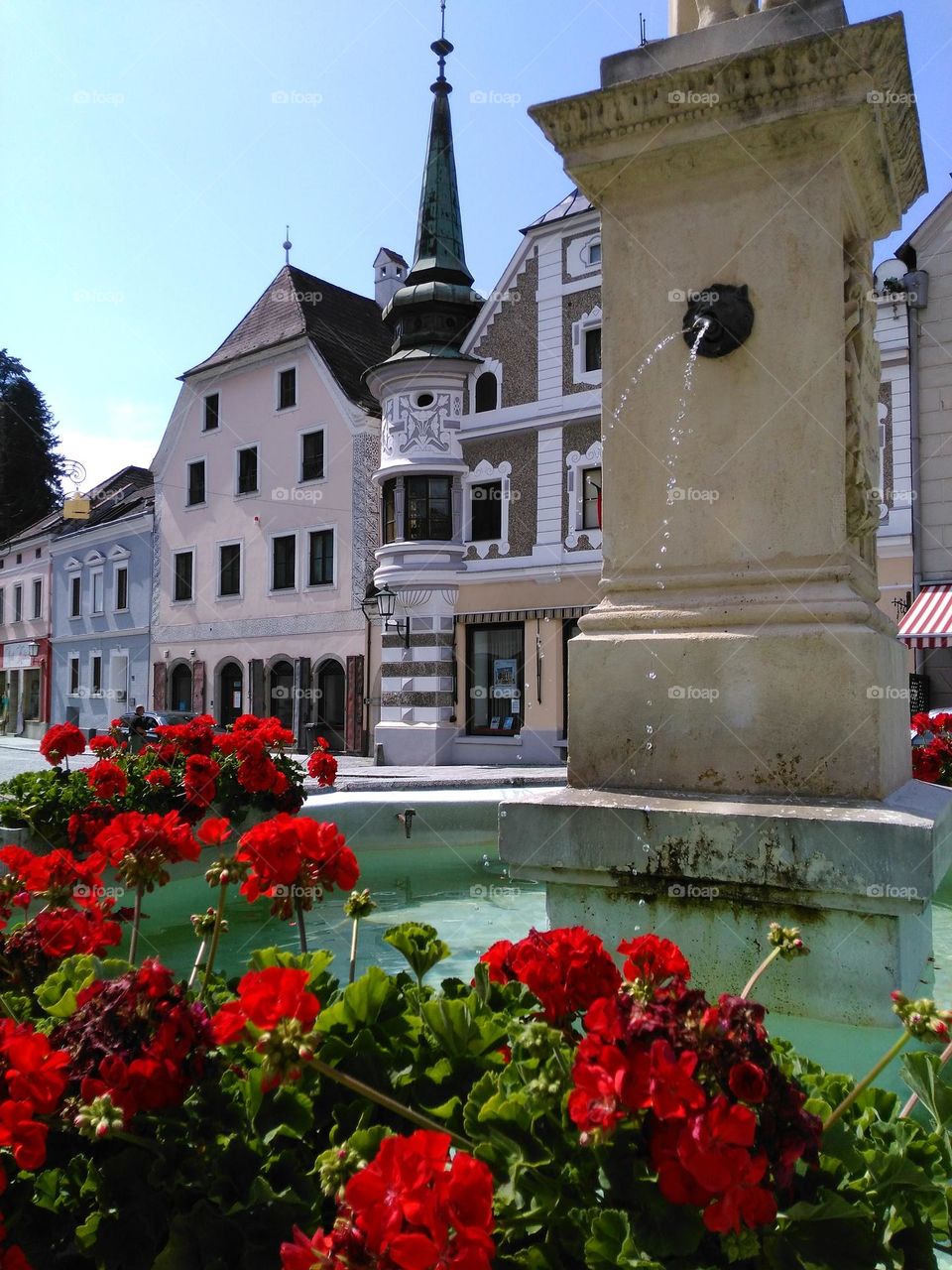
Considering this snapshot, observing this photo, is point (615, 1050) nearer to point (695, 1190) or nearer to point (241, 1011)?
point (695, 1190)

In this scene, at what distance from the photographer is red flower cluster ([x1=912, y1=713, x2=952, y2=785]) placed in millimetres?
4668

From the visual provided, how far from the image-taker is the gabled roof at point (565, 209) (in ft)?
68.0

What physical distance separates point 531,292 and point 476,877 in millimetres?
18388

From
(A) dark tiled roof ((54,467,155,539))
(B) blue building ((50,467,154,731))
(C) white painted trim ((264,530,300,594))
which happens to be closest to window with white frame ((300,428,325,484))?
(C) white painted trim ((264,530,300,594))

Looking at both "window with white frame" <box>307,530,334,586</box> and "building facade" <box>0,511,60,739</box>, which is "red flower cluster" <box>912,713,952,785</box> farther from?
"building facade" <box>0,511,60,739</box>

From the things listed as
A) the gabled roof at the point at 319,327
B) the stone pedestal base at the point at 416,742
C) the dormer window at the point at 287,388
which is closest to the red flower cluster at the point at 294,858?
the stone pedestal base at the point at 416,742

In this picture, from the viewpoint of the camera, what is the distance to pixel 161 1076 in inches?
48.0

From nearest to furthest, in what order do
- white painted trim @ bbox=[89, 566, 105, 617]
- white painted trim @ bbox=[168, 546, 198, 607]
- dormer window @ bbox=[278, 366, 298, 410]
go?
dormer window @ bbox=[278, 366, 298, 410], white painted trim @ bbox=[168, 546, 198, 607], white painted trim @ bbox=[89, 566, 105, 617]

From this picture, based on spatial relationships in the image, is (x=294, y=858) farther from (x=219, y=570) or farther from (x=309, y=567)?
(x=219, y=570)

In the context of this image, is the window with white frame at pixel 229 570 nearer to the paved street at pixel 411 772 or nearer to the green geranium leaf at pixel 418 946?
the paved street at pixel 411 772

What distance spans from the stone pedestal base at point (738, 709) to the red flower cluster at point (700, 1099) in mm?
1551

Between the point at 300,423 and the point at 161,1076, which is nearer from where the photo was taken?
the point at 161,1076

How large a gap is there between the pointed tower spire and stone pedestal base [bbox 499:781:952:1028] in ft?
66.4

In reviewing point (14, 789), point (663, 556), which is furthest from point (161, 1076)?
point (14, 789)
